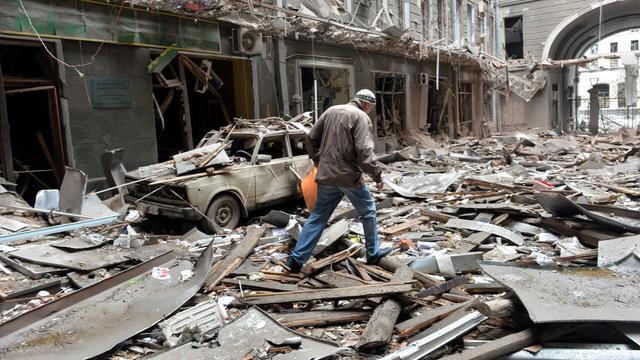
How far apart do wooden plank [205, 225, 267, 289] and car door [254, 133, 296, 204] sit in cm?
155

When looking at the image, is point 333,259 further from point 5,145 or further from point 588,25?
point 588,25

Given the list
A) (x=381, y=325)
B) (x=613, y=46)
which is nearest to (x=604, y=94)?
(x=613, y=46)

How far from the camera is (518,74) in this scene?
31828mm

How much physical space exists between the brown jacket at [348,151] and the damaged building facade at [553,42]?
27.5m

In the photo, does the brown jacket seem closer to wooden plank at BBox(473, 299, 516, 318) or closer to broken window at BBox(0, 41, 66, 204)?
wooden plank at BBox(473, 299, 516, 318)

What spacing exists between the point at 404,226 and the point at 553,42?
103ft

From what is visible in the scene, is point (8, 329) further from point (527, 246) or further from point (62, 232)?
point (527, 246)

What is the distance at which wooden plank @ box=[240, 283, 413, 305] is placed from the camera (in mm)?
4395

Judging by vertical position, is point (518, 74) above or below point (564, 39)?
below

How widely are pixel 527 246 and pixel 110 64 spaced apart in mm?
8462

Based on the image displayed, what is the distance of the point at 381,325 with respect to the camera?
395 cm

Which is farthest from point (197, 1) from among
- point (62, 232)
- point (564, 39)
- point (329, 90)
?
point (564, 39)

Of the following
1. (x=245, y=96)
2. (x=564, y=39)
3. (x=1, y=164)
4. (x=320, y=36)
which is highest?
(x=564, y=39)

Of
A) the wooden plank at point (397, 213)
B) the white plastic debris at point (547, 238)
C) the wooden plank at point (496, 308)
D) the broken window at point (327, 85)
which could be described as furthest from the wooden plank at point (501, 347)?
the broken window at point (327, 85)
